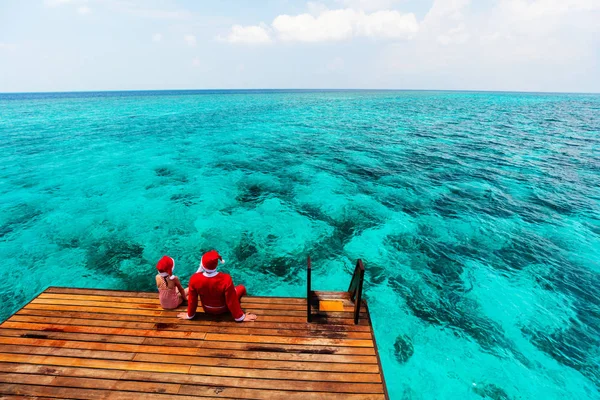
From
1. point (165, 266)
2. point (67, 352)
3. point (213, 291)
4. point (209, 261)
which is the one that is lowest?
point (67, 352)

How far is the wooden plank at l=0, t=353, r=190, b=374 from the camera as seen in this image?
5441mm

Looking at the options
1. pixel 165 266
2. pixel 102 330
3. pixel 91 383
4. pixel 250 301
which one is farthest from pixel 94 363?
pixel 250 301

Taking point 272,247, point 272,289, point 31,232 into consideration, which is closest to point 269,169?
point 272,247

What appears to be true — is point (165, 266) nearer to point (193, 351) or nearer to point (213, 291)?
point (213, 291)

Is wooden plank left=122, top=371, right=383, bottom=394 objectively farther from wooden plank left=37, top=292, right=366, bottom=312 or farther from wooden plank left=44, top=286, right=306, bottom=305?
wooden plank left=44, top=286, right=306, bottom=305

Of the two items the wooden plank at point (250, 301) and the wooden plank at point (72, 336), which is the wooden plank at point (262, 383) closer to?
the wooden plank at point (72, 336)

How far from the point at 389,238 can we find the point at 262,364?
10.6 meters

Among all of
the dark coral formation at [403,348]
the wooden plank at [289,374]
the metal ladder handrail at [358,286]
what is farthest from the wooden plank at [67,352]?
the dark coral formation at [403,348]

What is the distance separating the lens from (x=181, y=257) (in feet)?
42.7

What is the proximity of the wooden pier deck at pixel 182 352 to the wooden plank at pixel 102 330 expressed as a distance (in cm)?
2

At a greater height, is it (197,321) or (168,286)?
(168,286)

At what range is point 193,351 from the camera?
5.81 metres

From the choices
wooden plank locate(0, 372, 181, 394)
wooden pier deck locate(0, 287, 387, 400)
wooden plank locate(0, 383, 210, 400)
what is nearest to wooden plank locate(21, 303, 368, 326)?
wooden pier deck locate(0, 287, 387, 400)

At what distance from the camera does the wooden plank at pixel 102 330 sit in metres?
6.20
